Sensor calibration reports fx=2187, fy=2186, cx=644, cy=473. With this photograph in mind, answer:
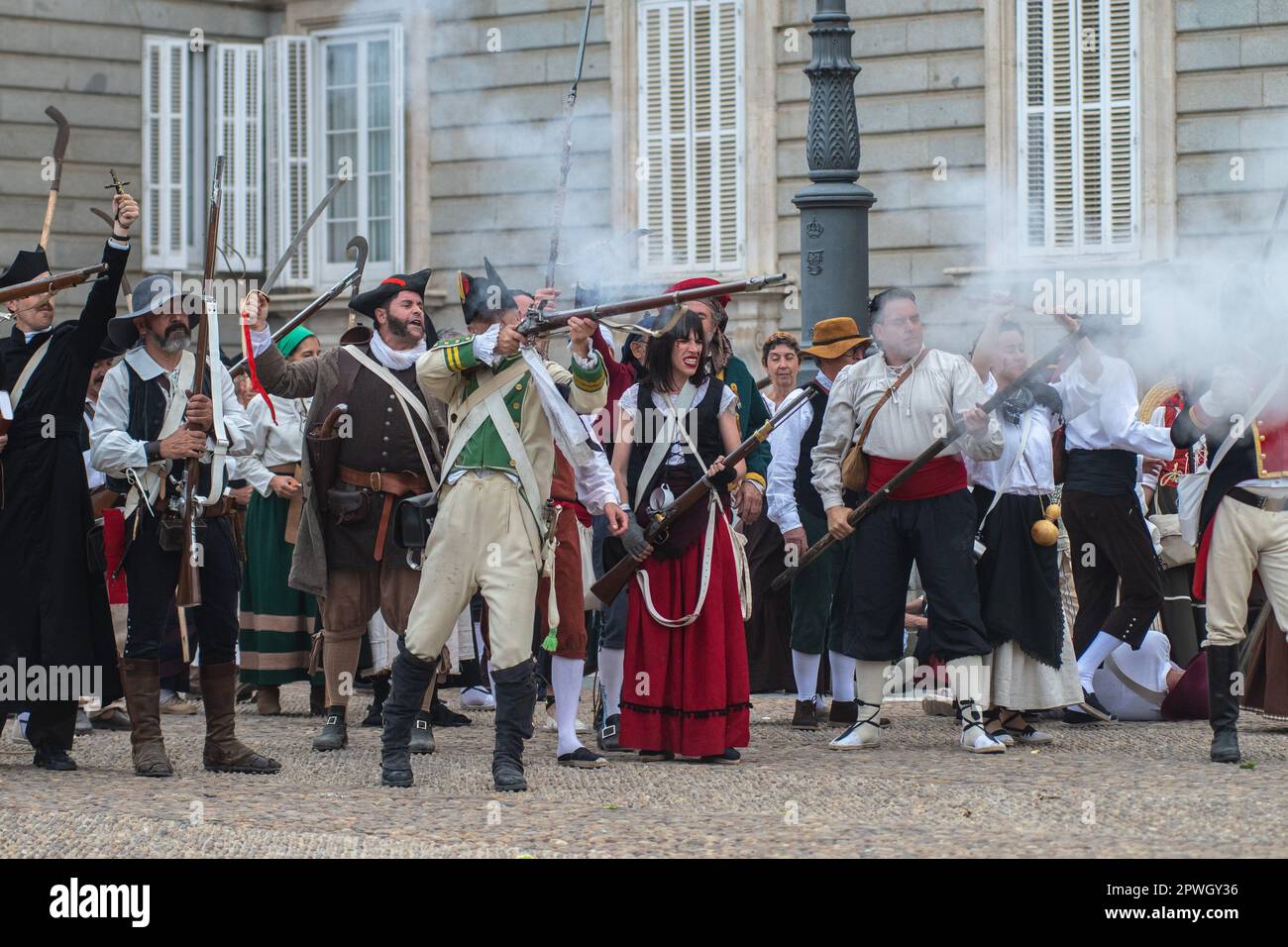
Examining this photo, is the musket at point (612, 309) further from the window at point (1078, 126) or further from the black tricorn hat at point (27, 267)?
the window at point (1078, 126)

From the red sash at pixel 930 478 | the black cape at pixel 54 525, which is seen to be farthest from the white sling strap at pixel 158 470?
the red sash at pixel 930 478

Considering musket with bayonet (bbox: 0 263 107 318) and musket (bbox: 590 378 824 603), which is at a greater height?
musket with bayonet (bbox: 0 263 107 318)

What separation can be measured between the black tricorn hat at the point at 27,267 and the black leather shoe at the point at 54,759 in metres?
1.75

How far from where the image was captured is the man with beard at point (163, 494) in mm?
7777

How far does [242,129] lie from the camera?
66.4ft

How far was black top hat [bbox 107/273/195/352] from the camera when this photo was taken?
795 cm

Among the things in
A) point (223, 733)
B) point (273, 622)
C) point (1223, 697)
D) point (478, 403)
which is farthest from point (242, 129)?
point (1223, 697)

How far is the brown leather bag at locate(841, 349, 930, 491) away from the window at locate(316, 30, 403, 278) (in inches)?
447

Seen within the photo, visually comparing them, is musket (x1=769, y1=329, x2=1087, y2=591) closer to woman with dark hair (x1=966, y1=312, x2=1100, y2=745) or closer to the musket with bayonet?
woman with dark hair (x1=966, y1=312, x2=1100, y2=745)

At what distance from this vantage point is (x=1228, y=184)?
15984mm

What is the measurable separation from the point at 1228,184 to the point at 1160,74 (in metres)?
1.05

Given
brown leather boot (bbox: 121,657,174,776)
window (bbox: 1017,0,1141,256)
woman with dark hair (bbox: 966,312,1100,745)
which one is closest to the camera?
brown leather boot (bbox: 121,657,174,776)

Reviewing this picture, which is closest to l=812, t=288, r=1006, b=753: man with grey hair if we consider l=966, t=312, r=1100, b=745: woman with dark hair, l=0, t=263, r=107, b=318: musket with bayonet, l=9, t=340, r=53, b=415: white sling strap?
l=966, t=312, r=1100, b=745: woman with dark hair
